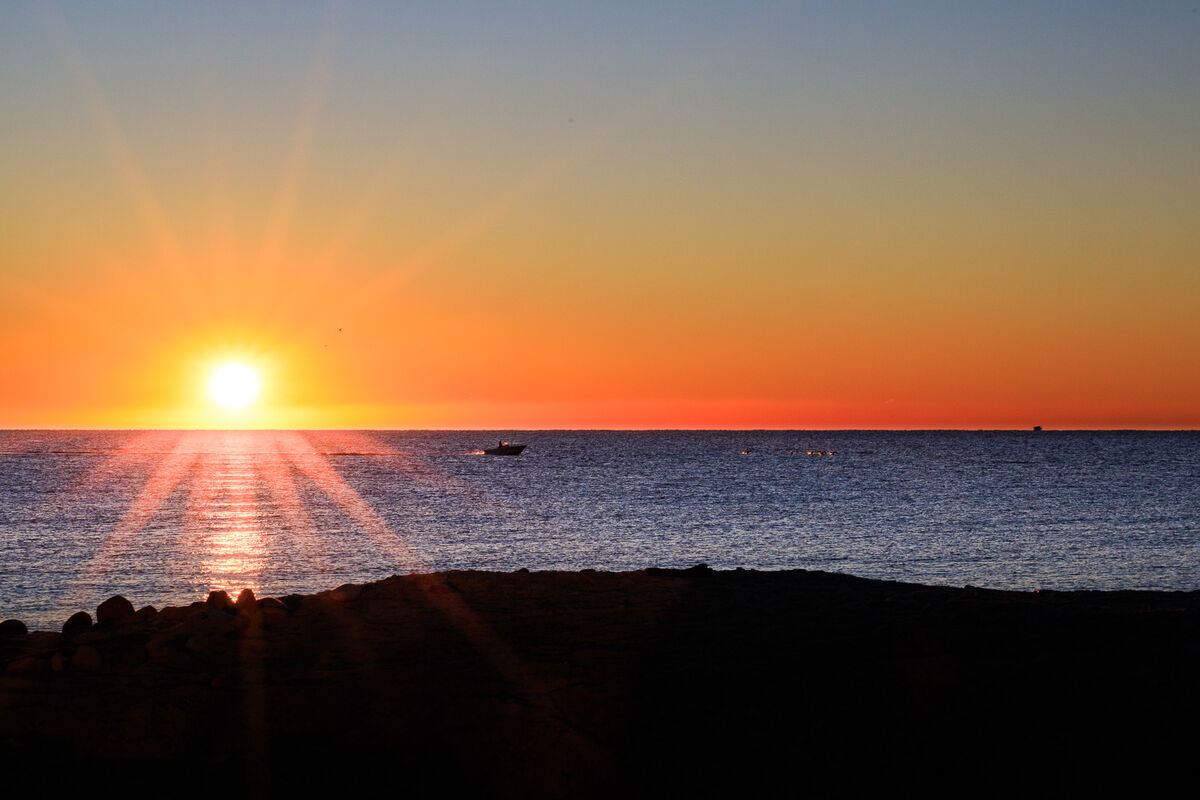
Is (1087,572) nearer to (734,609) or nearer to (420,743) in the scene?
(734,609)

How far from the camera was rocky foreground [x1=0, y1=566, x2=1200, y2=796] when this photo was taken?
8.89 meters

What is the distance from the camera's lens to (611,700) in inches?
407

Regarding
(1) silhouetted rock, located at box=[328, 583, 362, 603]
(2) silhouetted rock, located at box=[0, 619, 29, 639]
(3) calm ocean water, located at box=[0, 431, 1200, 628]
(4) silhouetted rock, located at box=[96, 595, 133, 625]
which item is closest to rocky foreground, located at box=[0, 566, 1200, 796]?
(2) silhouetted rock, located at box=[0, 619, 29, 639]

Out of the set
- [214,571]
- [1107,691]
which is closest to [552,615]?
[1107,691]

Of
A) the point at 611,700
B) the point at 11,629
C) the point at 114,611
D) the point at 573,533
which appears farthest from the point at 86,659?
the point at 573,533

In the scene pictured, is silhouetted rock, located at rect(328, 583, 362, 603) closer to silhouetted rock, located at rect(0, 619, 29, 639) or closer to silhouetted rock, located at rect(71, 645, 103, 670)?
silhouetted rock, located at rect(0, 619, 29, 639)

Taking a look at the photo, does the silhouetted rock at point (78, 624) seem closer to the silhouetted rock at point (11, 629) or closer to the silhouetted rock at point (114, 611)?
the silhouetted rock at point (114, 611)

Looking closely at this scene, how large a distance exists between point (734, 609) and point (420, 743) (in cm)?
639

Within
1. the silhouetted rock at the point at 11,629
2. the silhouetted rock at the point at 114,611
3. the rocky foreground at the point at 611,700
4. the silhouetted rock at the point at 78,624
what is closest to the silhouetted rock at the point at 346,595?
the rocky foreground at the point at 611,700

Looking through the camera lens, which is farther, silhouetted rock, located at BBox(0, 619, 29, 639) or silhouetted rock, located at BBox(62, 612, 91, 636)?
silhouetted rock, located at BBox(62, 612, 91, 636)

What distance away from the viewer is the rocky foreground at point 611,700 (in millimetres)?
8891

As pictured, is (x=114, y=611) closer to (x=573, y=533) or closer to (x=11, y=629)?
(x=11, y=629)

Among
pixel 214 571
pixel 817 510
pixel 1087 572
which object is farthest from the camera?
pixel 817 510

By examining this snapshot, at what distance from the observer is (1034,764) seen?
888 cm
